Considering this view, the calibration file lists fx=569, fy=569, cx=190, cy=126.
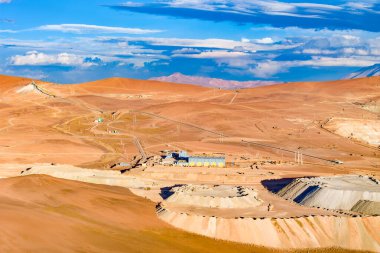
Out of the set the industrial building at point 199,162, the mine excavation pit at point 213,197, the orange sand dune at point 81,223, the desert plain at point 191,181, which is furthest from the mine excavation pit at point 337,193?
the industrial building at point 199,162

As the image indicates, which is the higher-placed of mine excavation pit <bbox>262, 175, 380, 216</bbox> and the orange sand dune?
the orange sand dune

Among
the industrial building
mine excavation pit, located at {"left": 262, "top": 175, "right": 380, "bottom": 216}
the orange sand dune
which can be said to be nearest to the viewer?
the orange sand dune

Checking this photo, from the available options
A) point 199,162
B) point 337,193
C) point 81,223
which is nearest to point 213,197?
point 337,193

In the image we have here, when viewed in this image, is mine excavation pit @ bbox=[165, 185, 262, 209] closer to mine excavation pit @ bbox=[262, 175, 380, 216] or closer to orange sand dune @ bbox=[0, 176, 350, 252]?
orange sand dune @ bbox=[0, 176, 350, 252]

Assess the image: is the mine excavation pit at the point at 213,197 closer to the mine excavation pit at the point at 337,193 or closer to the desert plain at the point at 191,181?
the desert plain at the point at 191,181

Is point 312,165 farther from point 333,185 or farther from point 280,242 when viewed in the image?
point 280,242

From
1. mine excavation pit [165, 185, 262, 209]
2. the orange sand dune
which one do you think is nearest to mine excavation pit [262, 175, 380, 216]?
mine excavation pit [165, 185, 262, 209]

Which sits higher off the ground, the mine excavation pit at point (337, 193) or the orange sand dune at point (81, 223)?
Result: the orange sand dune at point (81, 223)

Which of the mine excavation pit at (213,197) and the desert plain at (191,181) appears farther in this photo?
the mine excavation pit at (213,197)
